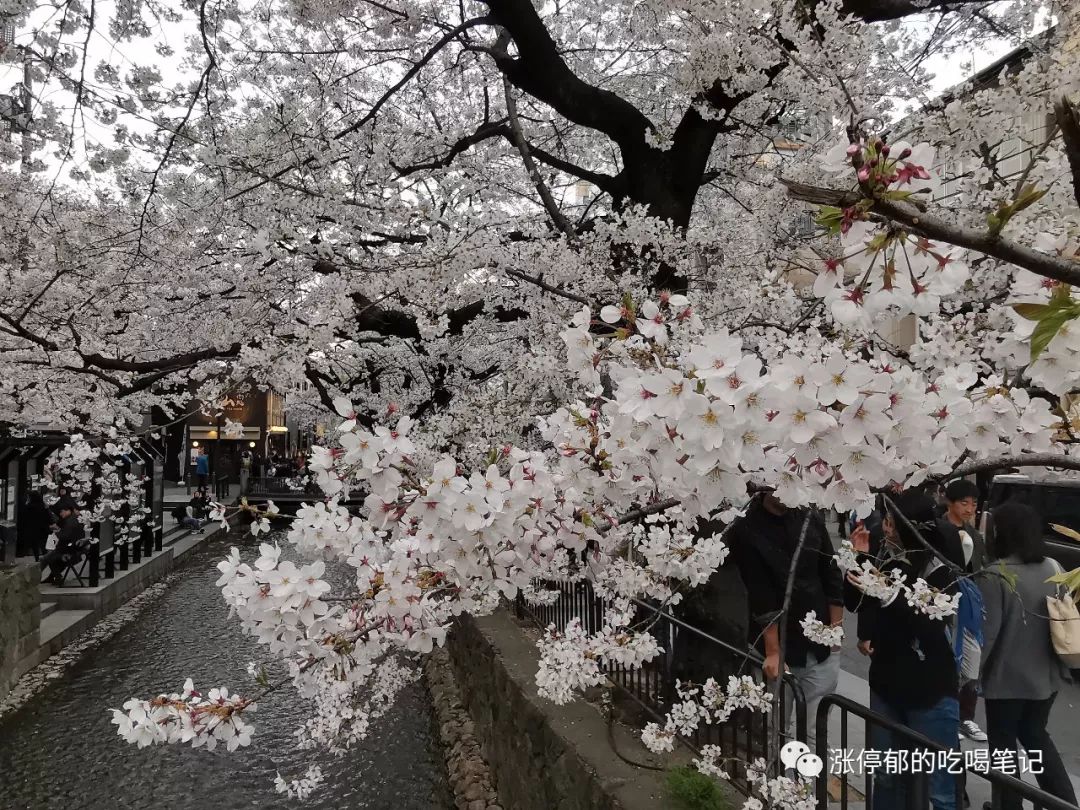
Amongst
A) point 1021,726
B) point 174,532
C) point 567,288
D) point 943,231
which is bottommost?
point 174,532

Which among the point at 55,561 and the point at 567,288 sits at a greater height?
the point at 567,288

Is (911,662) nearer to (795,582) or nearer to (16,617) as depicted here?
(795,582)

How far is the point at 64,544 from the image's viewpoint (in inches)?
389

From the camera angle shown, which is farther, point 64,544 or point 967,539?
point 64,544

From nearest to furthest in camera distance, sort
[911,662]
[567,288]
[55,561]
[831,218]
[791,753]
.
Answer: [831,218] → [791,753] → [911,662] → [567,288] → [55,561]

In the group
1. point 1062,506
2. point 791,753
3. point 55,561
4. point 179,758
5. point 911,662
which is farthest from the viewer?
point 55,561

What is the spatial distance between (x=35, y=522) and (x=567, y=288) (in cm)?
1056

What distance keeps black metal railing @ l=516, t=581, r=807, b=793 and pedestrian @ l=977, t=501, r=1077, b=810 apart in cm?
115

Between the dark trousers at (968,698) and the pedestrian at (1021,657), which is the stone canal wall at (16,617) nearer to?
the pedestrian at (1021,657)

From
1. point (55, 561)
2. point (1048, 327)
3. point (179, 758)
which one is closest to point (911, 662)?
point (1048, 327)

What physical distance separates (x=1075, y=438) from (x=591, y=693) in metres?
3.22

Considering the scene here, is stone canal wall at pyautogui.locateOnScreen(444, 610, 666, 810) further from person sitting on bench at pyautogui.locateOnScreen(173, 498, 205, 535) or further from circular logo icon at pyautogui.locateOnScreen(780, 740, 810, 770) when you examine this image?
person sitting on bench at pyautogui.locateOnScreen(173, 498, 205, 535)

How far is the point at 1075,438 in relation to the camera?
1927mm

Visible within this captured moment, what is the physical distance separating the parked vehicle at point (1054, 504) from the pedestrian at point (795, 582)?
4.61 m
